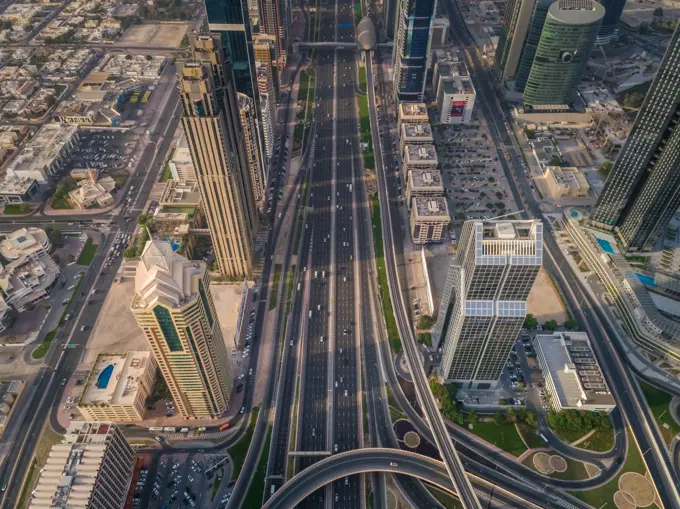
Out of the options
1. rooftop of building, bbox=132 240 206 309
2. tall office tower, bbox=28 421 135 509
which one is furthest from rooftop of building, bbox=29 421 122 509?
rooftop of building, bbox=132 240 206 309

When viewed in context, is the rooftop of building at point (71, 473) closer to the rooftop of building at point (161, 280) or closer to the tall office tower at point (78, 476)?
the tall office tower at point (78, 476)

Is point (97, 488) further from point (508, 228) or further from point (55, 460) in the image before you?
point (508, 228)

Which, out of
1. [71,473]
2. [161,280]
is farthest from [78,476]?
[161,280]

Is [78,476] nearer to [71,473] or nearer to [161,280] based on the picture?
[71,473]

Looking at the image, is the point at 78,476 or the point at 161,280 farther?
the point at 78,476

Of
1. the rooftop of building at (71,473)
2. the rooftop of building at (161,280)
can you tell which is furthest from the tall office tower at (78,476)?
the rooftop of building at (161,280)

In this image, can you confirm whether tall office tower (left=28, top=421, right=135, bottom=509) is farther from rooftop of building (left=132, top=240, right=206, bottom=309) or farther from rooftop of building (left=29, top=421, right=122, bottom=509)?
rooftop of building (left=132, top=240, right=206, bottom=309)

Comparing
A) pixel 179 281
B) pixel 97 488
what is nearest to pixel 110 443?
pixel 97 488
